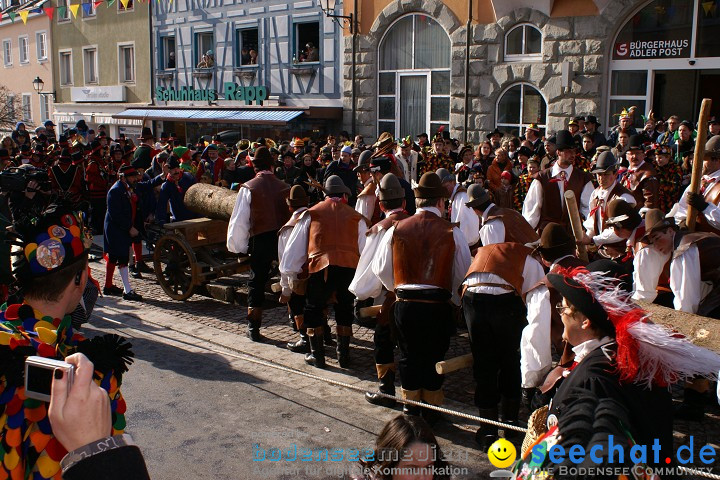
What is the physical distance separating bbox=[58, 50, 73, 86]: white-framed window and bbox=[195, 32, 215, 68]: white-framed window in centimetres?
1056

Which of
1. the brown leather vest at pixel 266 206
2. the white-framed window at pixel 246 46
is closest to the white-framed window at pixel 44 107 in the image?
the white-framed window at pixel 246 46

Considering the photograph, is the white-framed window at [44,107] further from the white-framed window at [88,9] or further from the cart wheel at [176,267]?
the cart wheel at [176,267]

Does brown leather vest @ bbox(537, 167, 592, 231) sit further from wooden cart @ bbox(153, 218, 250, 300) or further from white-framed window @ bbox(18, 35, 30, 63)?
white-framed window @ bbox(18, 35, 30, 63)

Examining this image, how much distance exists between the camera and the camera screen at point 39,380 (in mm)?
1955

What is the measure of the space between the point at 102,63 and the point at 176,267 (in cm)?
2337

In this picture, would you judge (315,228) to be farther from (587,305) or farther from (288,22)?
(288,22)

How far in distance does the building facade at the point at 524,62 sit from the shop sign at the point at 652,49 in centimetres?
2

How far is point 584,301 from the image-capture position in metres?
3.20

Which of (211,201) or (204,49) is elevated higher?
(204,49)

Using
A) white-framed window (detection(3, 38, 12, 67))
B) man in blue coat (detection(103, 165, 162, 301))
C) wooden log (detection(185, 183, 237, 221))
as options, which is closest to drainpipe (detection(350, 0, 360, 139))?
wooden log (detection(185, 183, 237, 221))

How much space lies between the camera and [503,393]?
549 centimetres

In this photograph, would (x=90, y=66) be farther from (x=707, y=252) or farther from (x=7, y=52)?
→ (x=707, y=252)

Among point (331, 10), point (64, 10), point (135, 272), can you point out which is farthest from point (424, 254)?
point (64, 10)

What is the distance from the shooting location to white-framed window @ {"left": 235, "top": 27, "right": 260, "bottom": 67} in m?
22.6
